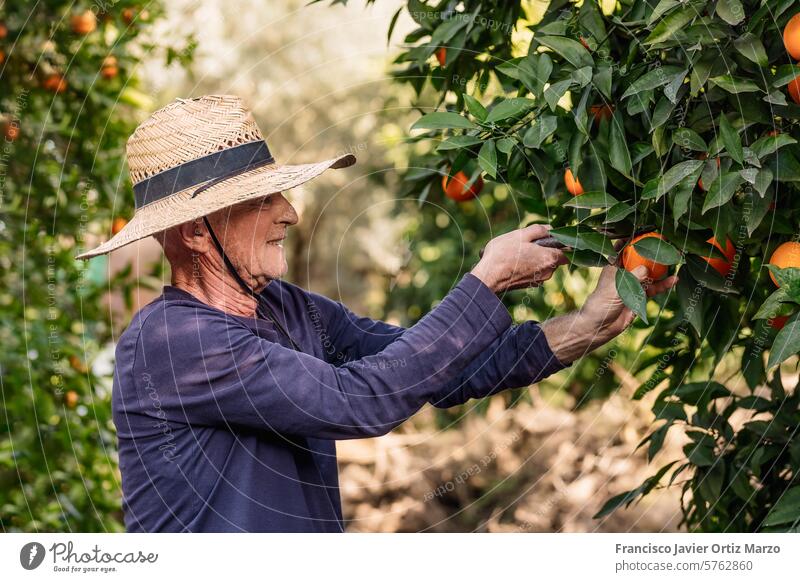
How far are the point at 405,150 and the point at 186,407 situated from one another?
3.09 m

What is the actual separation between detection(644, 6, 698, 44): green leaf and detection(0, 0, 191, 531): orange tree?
210cm

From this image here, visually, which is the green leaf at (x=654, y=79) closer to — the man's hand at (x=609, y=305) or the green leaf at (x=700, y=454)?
the man's hand at (x=609, y=305)

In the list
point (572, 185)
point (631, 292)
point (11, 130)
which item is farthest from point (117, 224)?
point (631, 292)

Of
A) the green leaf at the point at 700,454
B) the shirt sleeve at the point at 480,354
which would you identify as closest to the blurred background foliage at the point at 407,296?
the green leaf at the point at 700,454

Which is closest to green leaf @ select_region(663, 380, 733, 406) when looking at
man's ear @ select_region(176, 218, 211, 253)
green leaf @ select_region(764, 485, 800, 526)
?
green leaf @ select_region(764, 485, 800, 526)

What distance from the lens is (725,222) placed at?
1453mm

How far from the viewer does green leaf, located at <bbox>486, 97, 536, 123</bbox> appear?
1.51 meters

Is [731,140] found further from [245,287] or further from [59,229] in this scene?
[59,229]

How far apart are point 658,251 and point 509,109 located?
0.33m

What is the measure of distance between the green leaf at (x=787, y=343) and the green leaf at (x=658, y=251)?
0.68 ft

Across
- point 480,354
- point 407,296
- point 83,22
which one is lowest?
point 407,296

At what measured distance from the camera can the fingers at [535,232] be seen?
1.65m

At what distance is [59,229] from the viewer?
3.39 metres

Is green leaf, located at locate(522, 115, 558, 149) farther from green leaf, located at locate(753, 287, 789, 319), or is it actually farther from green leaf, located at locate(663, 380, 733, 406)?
green leaf, located at locate(663, 380, 733, 406)
